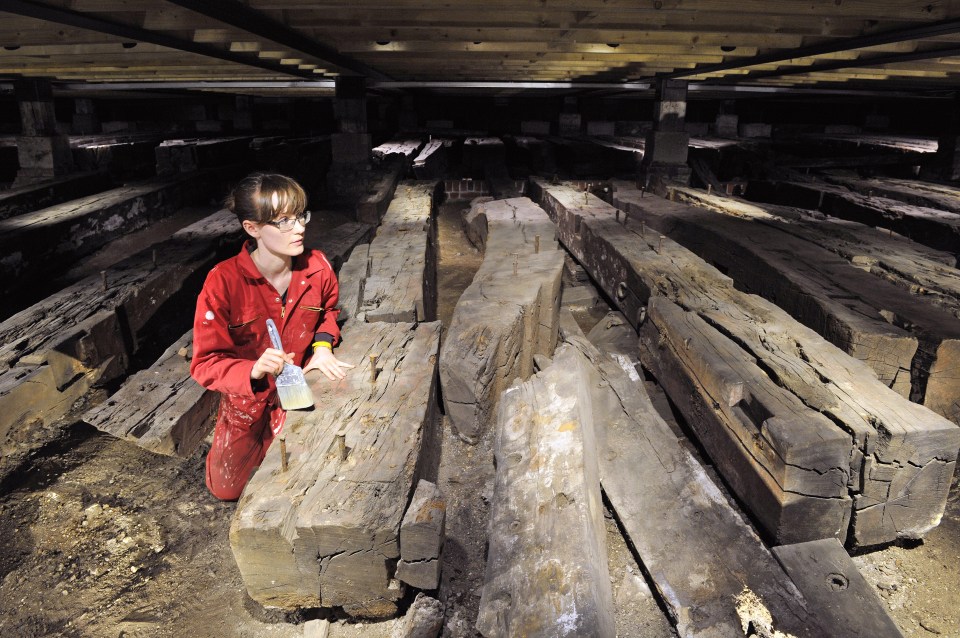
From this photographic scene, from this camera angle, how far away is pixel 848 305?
382 centimetres

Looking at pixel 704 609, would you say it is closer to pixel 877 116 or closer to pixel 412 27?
pixel 412 27

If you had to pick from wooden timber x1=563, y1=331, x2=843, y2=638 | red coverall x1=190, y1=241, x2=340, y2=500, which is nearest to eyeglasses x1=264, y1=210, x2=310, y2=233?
red coverall x1=190, y1=241, x2=340, y2=500

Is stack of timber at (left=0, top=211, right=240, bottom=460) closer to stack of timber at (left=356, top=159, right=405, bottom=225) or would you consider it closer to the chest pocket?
the chest pocket

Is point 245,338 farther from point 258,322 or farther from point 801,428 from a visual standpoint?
point 801,428

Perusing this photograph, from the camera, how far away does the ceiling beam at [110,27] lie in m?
3.91

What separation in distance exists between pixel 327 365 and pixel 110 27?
4.11m

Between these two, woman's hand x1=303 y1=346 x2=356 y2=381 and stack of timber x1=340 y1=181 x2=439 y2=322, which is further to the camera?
stack of timber x1=340 y1=181 x2=439 y2=322

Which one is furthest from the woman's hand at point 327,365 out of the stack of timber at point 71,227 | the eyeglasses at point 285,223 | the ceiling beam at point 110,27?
the stack of timber at point 71,227

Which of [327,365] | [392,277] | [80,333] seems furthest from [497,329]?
[80,333]

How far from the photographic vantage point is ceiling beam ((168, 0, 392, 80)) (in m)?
4.29

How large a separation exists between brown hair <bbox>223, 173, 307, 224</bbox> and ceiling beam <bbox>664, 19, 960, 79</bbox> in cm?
551

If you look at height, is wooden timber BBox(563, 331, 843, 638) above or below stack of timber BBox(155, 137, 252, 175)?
below

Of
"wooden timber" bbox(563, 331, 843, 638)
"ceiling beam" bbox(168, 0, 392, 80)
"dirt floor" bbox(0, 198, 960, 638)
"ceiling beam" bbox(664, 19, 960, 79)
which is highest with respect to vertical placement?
"ceiling beam" bbox(664, 19, 960, 79)

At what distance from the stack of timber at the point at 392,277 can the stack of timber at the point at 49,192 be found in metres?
5.66
